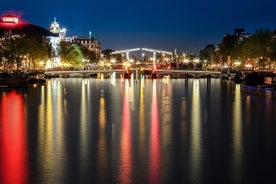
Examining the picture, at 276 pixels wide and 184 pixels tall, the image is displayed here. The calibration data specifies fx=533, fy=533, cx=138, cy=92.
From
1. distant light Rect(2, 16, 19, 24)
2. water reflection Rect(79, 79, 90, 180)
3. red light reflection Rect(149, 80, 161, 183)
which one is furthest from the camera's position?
distant light Rect(2, 16, 19, 24)

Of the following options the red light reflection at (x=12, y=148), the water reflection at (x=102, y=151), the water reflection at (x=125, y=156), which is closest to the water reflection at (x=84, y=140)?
the water reflection at (x=102, y=151)

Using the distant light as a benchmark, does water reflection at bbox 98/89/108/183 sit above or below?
below

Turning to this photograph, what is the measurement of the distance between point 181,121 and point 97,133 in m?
7.43

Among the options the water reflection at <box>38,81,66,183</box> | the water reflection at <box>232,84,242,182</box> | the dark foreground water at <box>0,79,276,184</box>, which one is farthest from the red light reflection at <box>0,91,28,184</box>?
the water reflection at <box>232,84,242,182</box>

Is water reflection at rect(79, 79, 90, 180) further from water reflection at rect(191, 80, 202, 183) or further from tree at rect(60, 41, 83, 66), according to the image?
tree at rect(60, 41, 83, 66)

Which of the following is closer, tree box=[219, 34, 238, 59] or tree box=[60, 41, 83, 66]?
tree box=[60, 41, 83, 66]

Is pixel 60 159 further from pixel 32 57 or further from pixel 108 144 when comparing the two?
pixel 32 57

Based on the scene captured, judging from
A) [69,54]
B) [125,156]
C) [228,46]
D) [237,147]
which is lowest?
[237,147]

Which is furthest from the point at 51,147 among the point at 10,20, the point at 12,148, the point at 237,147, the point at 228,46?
the point at 228,46

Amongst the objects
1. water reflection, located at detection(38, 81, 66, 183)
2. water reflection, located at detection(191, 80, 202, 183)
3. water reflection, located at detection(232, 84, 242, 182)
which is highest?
water reflection, located at detection(38, 81, 66, 183)

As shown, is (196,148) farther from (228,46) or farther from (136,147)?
(228,46)

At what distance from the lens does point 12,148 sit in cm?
2056

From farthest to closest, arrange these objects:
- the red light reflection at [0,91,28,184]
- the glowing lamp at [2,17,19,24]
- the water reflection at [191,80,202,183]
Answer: the glowing lamp at [2,17,19,24] < the water reflection at [191,80,202,183] < the red light reflection at [0,91,28,184]

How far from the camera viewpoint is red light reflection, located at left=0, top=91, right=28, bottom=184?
15.7 meters
